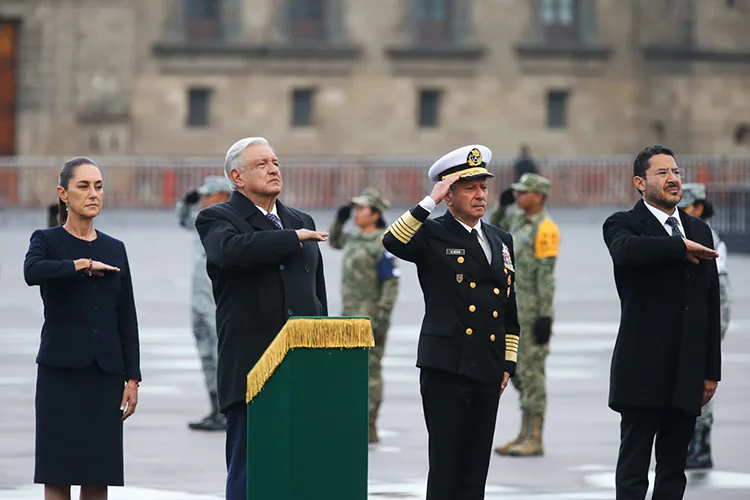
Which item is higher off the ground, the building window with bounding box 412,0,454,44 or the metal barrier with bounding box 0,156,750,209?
the building window with bounding box 412,0,454,44

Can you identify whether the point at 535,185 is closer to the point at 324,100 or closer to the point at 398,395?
the point at 398,395

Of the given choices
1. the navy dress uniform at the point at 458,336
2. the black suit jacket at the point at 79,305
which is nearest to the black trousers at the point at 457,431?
the navy dress uniform at the point at 458,336

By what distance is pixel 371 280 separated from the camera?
13.1 m

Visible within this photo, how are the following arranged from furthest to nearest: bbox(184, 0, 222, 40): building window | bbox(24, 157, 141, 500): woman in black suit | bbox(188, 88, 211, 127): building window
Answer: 1. bbox(184, 0, 222, 40): building window
2. bbox(188, 88, 211, 127): building window
3. bbox(24, 157, 141, 500): woman in black suit

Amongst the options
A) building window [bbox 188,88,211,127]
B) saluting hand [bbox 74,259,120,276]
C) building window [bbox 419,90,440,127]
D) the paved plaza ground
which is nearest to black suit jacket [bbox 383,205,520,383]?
saluting hand [bbox 74,259,120,276]

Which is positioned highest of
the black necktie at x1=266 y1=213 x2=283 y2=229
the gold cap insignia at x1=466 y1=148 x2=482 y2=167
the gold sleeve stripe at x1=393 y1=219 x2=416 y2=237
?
the gold cap insignia at x1=466 y1=148 x2=482 y2=167

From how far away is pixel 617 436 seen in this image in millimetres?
13305

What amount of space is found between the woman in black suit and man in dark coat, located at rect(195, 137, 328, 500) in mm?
448

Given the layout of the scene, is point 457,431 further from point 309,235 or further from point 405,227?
point 309,235

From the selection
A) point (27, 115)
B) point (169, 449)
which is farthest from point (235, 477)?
point (27, 115)

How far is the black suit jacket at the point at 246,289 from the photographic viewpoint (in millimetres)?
8273

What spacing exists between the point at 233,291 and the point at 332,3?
137 ft

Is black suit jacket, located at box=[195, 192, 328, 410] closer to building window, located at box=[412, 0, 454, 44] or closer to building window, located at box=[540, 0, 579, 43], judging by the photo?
building window, located at box=[412, 0, 454, 44]

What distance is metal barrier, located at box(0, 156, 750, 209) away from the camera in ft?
129
